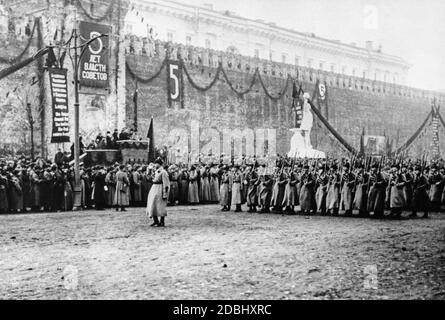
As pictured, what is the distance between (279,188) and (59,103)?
10044 millimetres

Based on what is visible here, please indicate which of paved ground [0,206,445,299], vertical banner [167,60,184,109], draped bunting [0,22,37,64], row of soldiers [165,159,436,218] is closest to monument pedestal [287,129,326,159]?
vertical banner [167,60,184,109]

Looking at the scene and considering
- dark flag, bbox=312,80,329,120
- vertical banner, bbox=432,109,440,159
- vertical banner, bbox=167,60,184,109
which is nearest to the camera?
vertical banner, bbox=167,60,184,109

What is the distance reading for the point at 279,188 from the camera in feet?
45.1

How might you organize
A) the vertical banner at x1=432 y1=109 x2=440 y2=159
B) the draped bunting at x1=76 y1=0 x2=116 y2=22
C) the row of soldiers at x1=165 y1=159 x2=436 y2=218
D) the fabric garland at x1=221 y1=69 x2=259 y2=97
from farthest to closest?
1. the vertical banner at x1=432 y1=109 x2=440 y2=159
2. the fabric garland at x1=221 y1=69 x2=259 y2=97
3. the draped bunting at x1=76 y1=0 x2=116 y2=22
4. the row of soldiers at x1=165 y1=159 x2=436 y2=218

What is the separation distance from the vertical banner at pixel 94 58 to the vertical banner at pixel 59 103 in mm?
1078

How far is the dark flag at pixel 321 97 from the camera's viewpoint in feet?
111

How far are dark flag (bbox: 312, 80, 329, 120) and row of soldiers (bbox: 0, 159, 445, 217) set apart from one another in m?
18.2

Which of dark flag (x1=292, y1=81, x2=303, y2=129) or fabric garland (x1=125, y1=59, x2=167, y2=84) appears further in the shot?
dark flag (x1=292, y1=81, x2=303, y2=129)

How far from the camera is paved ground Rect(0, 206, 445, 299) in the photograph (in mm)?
5426

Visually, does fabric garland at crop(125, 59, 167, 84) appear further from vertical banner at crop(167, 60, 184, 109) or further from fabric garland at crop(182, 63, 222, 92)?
fabric garland at crop(182, 63, 222, 92)

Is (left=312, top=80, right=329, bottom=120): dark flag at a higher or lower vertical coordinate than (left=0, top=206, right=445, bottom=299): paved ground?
higher

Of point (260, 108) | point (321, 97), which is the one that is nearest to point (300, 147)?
point (260, 108)

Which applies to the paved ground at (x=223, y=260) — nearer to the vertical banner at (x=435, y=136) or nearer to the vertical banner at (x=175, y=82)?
the vertical banner at (x=175, y=82)
